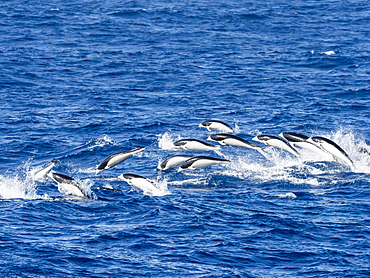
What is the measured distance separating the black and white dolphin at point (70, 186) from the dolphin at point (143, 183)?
2035 mm

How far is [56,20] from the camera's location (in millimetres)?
77125

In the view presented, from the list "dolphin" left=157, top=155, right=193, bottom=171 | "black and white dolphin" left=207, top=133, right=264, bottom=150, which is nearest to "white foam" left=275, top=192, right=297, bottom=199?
"black and white dolphin" left=207, top=133, right=264, bottom=150

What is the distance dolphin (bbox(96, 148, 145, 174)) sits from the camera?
110ft

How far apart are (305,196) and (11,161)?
1634cm

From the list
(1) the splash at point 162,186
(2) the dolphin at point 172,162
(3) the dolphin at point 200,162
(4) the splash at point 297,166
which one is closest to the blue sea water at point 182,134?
(4) the splash at point 297,166

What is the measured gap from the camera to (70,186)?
Answer: 3052 centimetres

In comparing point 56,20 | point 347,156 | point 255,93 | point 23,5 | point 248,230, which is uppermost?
point 23,5

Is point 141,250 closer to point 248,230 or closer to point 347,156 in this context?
point 248,230

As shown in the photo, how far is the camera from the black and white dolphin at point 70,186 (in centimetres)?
3042

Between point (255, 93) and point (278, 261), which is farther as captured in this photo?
point (255, 93)

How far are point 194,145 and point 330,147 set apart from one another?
682 cm

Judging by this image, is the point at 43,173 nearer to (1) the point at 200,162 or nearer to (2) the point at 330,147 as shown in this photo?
(1) the point at 200,162

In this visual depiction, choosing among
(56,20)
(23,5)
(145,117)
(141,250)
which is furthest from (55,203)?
(23,5)

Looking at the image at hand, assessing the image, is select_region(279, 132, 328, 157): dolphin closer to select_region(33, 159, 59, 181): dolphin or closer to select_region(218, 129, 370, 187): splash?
select_region(218, 129, 370, 187): splash
